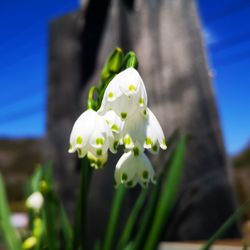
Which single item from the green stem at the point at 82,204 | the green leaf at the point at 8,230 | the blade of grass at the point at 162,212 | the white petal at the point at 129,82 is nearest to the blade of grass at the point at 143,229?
the blade of grass at the point at 162,212

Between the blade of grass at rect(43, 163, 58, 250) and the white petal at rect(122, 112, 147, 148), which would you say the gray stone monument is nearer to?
the blade of grass at rect(43, 163, 58, 250)

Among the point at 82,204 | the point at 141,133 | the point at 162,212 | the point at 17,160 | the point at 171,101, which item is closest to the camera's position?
the point at 141,133

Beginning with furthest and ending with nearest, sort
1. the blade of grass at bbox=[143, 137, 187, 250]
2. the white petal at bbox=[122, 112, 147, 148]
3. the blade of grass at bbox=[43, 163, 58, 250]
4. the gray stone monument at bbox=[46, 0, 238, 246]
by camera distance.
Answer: the gray stone monument at bbox=[46, 0, 238, 246], the blade of grass at bbox=[143, 137, 187, 250], the blade of grass at bbox=[43, 163, 58, 250], the white petal at bbox=[122, 112, 147, 148]

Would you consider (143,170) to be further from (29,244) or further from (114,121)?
(29,244)

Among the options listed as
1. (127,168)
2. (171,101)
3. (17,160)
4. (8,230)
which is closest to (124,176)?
(127,168)

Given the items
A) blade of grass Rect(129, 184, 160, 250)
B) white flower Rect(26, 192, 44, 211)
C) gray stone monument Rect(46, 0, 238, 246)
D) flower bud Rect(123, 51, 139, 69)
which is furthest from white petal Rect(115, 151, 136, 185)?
gray stone monument Rect(46, 0, 238, 246)

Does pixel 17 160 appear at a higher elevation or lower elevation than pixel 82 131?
higher

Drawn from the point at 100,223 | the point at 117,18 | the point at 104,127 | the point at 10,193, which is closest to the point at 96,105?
the point at 104,127

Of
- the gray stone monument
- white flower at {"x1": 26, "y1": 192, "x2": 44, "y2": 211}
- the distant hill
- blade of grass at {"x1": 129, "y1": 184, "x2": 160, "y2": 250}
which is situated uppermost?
the distant hill
